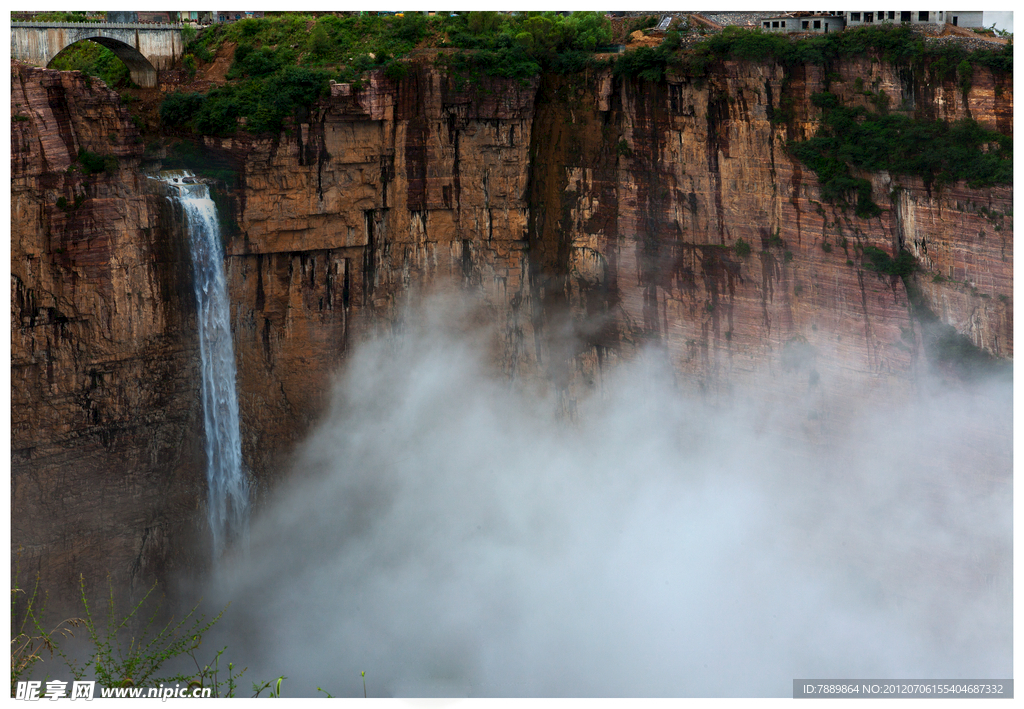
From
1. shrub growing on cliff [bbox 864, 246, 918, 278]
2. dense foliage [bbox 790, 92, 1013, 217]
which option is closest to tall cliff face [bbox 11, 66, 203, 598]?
dense foliage [bbox 790, 92, 1013, 217]

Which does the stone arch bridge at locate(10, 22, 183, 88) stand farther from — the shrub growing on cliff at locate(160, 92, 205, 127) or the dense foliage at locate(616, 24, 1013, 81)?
the dense foliage at locate(616, 24, 1013, 81)

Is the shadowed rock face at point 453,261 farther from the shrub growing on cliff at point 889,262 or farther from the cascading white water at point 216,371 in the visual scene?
the cascading white water at point 216,371

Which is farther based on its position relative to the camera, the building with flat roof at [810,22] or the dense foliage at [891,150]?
the building with flat roof at [810,22]

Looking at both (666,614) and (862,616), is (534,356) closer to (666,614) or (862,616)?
(666,614)

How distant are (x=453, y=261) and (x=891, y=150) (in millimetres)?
14078

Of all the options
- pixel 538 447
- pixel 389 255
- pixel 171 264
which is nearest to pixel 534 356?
pixel 538 447

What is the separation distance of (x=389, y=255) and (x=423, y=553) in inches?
389

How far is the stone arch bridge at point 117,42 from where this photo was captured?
27828 millimetres

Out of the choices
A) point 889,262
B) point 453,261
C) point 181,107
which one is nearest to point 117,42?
point 181,107

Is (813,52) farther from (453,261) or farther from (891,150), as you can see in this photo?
(453,261)

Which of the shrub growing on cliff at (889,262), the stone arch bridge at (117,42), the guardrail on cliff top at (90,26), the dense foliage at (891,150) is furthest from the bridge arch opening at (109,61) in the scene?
the shrub growing on cliff at (889,262)

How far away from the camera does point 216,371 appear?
100 ft

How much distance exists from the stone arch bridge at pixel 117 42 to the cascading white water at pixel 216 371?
3969 millimetres

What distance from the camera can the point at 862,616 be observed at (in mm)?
27766
